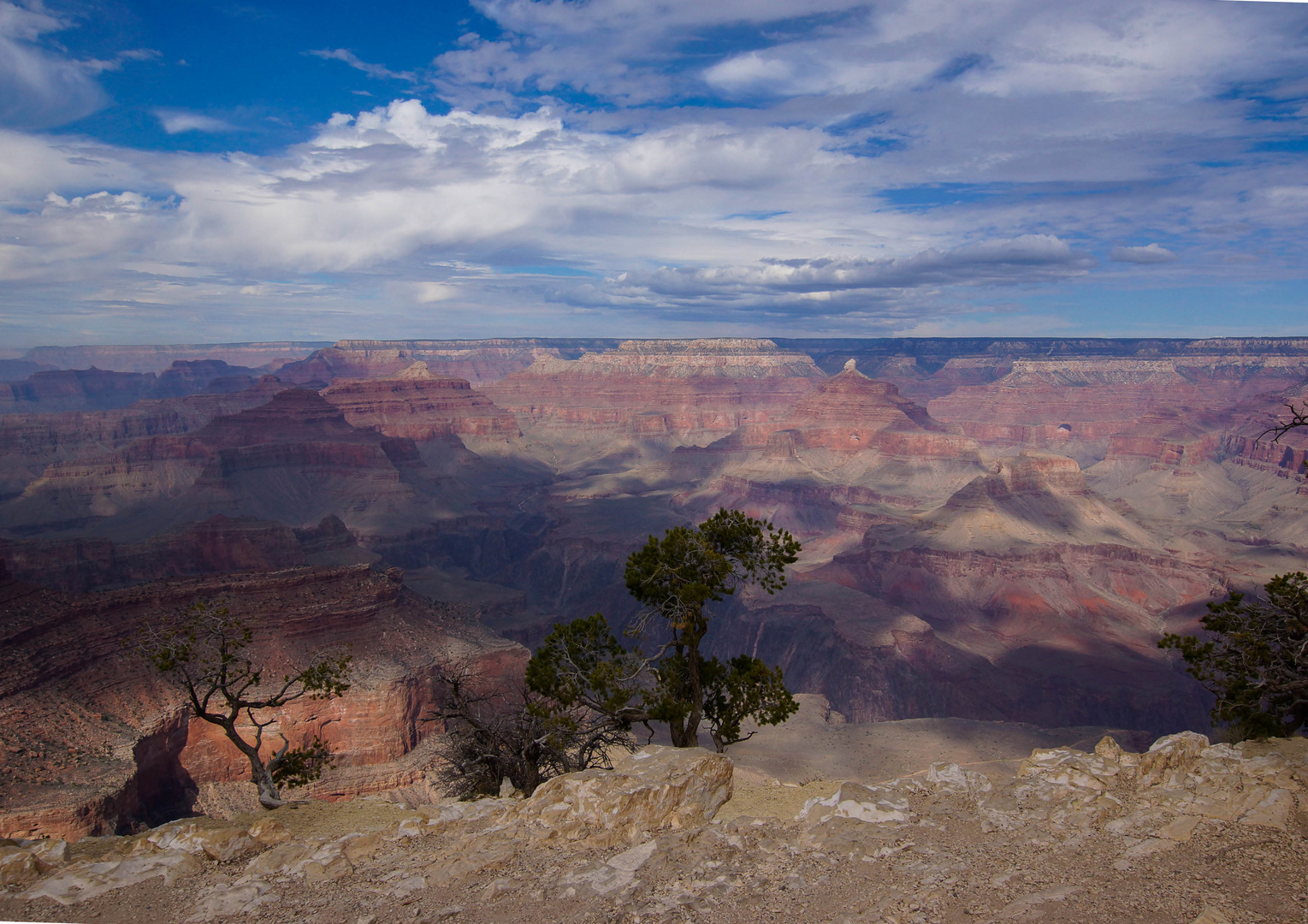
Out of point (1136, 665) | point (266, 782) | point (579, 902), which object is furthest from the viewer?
point (1136, 665)

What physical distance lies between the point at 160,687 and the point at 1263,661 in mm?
44086

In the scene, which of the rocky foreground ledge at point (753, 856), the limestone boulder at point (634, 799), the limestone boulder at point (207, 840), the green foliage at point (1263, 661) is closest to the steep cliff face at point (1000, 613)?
the green foliage at point (1263, 661)

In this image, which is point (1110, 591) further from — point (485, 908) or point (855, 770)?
point (485, 908)

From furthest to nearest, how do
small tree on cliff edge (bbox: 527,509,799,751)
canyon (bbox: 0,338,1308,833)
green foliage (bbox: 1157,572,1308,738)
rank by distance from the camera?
canyon (bbox: 0,338,1308,833)
small tree on cliff edge (bbox: 527,509,799,751)
green foliage (bbox: 1157,572,1308,738)

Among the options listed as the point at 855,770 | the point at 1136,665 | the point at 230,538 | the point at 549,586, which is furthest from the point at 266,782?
the point at 549,586

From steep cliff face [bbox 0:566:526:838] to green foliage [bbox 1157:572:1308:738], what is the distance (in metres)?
35.3

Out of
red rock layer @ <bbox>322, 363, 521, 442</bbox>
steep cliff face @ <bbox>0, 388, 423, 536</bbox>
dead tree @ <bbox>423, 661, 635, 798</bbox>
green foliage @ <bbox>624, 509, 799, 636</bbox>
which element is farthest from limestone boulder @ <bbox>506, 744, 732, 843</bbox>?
red rock layer @ <bbox>322, 363, 521, 442</bbox>

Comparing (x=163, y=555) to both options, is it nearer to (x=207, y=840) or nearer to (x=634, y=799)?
(x=207, y=840)

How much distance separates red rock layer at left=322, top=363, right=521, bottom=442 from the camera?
170000mm

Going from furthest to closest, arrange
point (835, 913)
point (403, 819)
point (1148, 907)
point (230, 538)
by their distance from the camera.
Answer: point (230, 538), point (403, 819), point (835, 913), point (1148, 907)

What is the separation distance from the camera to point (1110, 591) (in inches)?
3440

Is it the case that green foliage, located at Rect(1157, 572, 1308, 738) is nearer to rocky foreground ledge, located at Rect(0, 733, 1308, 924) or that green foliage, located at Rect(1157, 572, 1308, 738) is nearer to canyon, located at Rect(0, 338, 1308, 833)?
rocky foreground ledge, located at Rect(0, 733, 1308, 924)

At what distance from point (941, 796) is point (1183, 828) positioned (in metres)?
3.74

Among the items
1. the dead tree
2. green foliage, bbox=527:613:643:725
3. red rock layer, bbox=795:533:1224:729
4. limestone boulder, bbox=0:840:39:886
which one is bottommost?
red rock layer, bbox=795:533:1224:729
